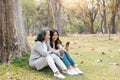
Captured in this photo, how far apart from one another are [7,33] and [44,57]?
1.14 meters

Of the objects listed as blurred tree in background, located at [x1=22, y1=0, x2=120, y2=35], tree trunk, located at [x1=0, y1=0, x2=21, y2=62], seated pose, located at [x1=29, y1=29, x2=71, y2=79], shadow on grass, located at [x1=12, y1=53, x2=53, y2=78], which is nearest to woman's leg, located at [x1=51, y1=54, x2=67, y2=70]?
seated pose, located at [x1=29, y1=29, x2=71, y2=79]

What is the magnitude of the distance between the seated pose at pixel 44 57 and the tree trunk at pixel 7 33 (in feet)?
1.95

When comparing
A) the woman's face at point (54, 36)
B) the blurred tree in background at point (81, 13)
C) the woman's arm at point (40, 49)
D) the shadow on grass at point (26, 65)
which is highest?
the blurred tree in background at point (81, 13)

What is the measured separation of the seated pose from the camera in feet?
23.9

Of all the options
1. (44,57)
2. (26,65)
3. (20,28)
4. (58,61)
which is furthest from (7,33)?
(58,61)

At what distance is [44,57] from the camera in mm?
7422

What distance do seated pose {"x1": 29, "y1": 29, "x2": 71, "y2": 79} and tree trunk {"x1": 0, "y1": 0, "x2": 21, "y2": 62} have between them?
59 centimetres

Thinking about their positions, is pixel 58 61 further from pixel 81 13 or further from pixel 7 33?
pixel 81 13

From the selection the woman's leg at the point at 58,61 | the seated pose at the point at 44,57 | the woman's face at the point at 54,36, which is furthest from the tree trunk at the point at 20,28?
the woman's leg at the point at 58,61

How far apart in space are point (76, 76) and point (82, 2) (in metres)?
28.3

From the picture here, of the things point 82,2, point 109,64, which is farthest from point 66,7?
point 109,64

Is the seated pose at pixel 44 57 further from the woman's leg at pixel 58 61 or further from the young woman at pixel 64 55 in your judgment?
the young woman at pixel 64 55

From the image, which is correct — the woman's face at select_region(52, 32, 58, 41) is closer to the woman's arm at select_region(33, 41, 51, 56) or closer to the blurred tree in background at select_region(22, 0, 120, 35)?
the woman's arm at select_region(33, 41, 51, 56)

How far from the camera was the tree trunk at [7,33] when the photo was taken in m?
7.73
